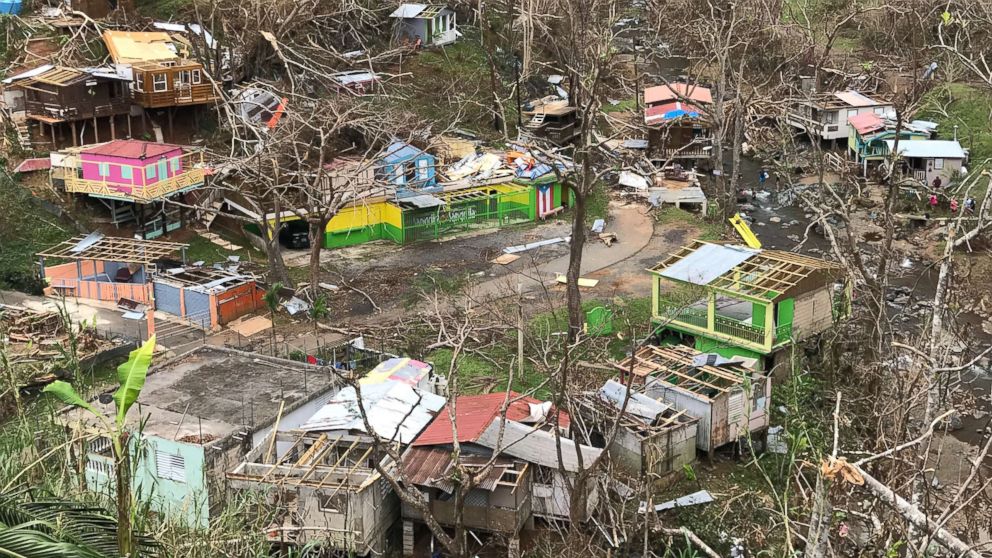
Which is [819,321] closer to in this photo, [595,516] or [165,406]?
[595,516]

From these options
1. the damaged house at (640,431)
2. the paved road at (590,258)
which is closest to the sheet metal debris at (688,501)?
the damaged house at (640,431)

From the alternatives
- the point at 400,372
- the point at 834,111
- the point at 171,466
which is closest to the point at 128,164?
the point at 400,372

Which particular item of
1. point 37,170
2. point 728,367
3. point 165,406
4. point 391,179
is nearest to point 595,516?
point 728,367

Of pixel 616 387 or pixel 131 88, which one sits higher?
pixel 131 88

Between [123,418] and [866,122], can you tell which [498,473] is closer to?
[123,418]

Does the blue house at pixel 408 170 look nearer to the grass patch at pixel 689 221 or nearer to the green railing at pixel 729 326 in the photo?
the grass patch at pixel 689 221

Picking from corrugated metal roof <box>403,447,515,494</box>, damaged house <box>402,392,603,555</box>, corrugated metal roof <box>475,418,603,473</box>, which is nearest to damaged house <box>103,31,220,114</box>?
damaged house <box>402,392,603,555</box>
